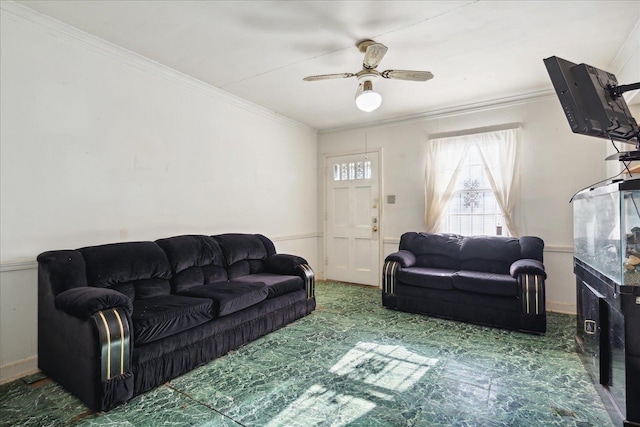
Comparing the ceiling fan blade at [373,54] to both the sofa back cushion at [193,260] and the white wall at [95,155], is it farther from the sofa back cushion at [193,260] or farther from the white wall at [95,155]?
the sofa back cushion at [193,260]

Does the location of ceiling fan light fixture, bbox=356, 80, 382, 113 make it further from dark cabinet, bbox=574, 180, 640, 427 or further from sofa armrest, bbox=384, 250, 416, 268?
sofa armrest, bbox=384, 250, 416, 268

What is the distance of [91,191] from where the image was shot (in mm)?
2961

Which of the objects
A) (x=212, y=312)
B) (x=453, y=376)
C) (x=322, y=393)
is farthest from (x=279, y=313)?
(x=453, y=376)

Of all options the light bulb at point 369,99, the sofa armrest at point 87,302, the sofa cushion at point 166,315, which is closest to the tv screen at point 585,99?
the light bulb at point 369,99

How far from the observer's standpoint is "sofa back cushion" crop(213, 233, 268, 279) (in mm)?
3771

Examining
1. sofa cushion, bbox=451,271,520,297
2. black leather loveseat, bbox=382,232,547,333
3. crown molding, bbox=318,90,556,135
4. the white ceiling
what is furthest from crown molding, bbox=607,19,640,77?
sofa cushion, bbox=451,271,520,297

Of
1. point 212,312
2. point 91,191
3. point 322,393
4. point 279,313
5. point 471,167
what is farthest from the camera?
point 471,167

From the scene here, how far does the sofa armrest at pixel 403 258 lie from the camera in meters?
4.18

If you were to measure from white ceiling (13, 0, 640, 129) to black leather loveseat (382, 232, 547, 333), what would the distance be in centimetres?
202

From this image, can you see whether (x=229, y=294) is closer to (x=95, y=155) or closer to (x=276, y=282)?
(x=276, y=282)

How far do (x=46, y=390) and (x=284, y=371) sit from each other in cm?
167

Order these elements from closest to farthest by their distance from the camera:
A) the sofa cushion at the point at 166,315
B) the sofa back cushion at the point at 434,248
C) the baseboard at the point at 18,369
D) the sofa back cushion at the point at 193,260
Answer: the sofa cushion at the point at 166,315 → the baseboard at the point at 18,369 → the sofa back cushion at the point at 193,260 → the sofa back cushion at the point at 434,248

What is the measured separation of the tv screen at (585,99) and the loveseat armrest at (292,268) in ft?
9.56

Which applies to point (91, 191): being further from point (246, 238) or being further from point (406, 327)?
point (406, 327)
